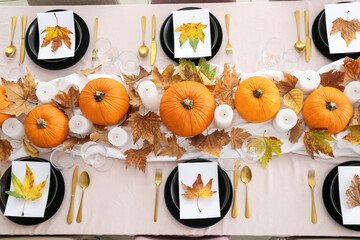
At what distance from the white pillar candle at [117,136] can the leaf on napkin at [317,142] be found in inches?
28.9

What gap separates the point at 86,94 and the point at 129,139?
0.26m

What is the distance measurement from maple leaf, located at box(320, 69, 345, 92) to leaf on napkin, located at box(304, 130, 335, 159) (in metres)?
0.21

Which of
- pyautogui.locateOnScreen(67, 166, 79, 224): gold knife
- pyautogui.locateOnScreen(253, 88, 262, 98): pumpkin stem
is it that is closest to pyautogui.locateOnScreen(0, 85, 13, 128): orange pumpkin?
pyautogui.locateOnScreen(67, 166, 79, 224): gold knife

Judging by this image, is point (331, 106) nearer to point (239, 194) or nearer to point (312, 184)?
point (312, 184)

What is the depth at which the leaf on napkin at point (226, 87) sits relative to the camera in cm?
108

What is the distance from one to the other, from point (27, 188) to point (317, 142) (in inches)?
47.3

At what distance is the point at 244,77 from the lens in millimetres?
1152

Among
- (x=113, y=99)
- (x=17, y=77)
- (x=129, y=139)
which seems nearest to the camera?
(x=113, y=99)

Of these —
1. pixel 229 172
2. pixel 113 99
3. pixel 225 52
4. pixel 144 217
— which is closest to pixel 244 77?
pixel 225 52

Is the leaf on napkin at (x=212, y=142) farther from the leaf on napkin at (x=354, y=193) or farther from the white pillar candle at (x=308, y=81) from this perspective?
the leaf on napkin at (x=354, y=193)

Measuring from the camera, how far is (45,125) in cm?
104

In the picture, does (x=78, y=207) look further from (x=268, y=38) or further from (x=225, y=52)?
(x=268, y=38)

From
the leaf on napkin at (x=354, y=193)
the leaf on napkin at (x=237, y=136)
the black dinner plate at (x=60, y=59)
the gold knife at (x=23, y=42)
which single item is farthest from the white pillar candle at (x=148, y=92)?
the leaf on napkin at (x=354, y=193)

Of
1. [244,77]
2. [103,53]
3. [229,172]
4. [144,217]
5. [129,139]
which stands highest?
[103,53]
